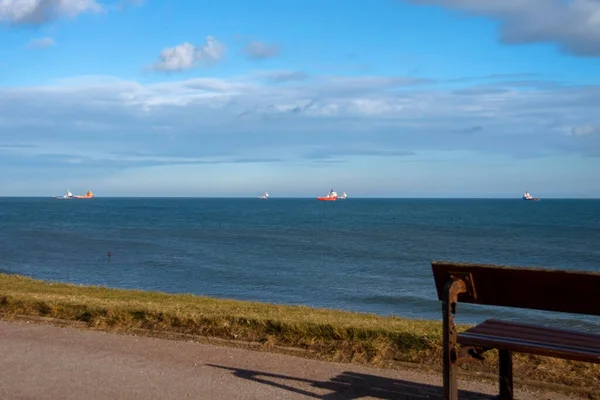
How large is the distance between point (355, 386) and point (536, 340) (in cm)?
157

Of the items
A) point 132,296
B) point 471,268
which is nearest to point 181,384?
point 471,268

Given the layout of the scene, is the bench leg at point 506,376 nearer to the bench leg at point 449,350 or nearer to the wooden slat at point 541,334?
the wooden slat at point 541,334

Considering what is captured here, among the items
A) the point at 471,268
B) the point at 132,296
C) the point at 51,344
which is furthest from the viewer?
the point at 132,296

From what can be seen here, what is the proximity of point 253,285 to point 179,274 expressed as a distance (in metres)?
4.64

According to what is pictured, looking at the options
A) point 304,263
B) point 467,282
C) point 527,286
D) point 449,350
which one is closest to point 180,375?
point 449,350

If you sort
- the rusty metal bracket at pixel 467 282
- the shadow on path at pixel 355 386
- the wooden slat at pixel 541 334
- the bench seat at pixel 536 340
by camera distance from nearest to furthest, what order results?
the bench seat at pixel 536 340 < the wooden slat at pixel 541 334 < the rusty metal bracket at pixel 467 282 < the shadow on path at pixel 355 386

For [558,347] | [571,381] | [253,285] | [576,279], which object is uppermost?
[576,279]

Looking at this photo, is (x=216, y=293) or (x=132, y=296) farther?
(x=216, y=293)

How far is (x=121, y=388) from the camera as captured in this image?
18.7ft

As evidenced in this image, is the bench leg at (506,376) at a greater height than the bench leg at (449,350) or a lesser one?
lesser

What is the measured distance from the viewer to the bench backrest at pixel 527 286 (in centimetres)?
460

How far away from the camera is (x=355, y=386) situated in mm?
5758

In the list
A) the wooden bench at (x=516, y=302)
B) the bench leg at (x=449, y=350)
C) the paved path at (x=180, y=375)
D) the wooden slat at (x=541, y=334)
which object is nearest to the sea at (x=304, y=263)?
the paved path at (x=180, y=375)

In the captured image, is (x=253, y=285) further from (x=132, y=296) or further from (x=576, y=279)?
(x=576, y=279)
